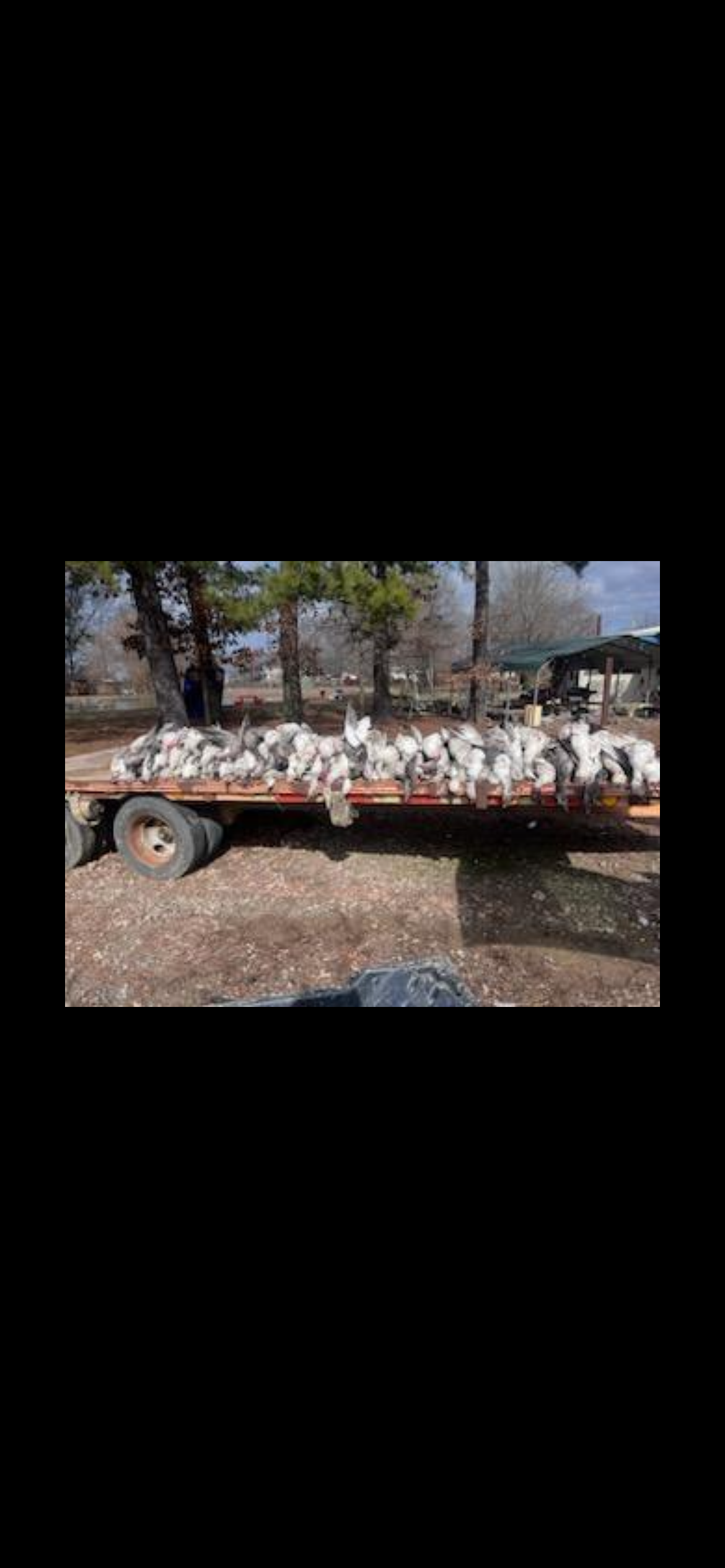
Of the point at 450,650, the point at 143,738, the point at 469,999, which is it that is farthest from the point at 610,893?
the point at 450,650

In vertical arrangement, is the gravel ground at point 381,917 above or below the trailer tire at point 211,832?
below

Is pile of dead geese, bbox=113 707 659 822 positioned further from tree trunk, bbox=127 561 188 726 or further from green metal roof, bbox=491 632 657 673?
green metal roof, bbox=491 632 657 673

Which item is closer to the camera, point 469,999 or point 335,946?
point 469,999

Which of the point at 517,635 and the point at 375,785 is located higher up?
the point at 517,635

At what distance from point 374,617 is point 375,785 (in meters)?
5.42

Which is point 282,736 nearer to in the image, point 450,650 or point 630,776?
point 630,776

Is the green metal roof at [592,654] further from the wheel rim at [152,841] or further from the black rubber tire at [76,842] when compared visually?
the black rubber tire at [76,842]

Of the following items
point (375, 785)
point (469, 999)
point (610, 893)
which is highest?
point (375, 785)

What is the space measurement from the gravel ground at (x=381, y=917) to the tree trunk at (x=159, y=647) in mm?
4800

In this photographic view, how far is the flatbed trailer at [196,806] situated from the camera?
177 inches

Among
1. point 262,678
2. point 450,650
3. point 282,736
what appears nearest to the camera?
point 282,736

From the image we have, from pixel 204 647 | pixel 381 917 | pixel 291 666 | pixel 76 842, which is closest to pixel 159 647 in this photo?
pixel 204 647

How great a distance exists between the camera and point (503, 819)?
6.07m

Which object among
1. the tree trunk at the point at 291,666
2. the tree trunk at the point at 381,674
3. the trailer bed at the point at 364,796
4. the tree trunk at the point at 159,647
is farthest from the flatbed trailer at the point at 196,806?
the tree trunk at the point at 381,674
